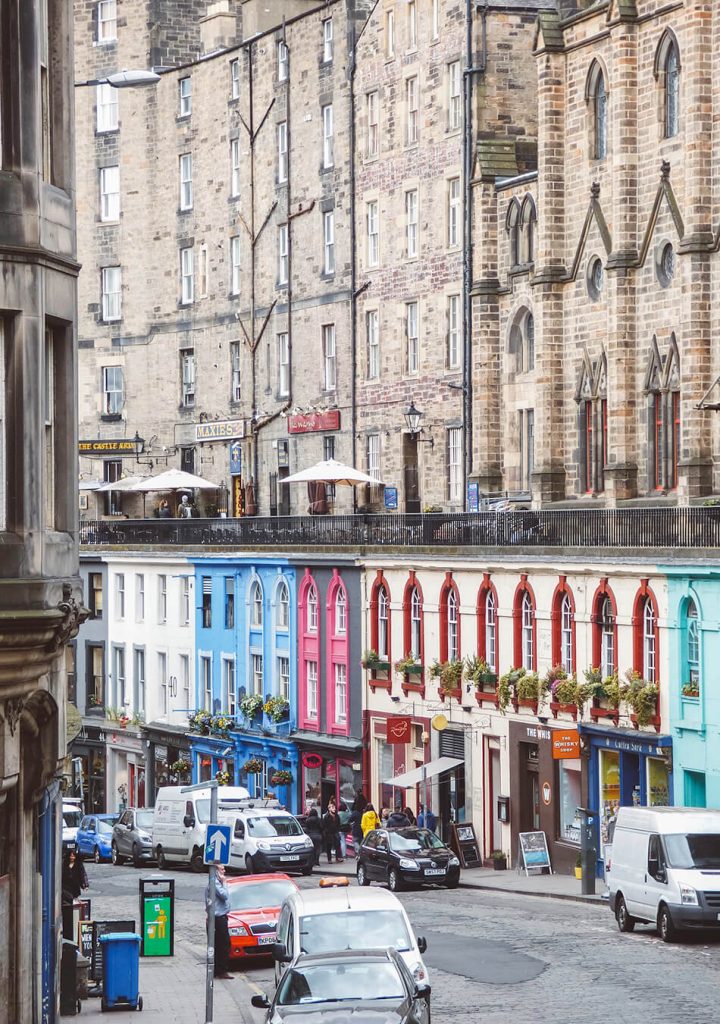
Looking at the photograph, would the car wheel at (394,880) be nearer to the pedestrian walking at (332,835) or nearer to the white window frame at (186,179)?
the pedestrian walking at (332,835)

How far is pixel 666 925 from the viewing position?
33875mm

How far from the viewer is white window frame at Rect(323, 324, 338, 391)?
67750 mm

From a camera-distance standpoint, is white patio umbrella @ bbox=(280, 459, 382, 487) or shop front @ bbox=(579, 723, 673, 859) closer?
shop front @ bbox=(579, 723, 673, 859)

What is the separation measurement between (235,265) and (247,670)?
15084 millimetres

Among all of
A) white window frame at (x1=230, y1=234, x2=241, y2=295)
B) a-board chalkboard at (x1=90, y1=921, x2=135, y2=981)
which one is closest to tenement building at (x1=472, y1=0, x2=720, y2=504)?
white window frame at (x1=230, y1=234, x2=241, y2=295)

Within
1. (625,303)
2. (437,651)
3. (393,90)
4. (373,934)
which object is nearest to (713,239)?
(625,303)

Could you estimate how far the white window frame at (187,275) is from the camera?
77500 mm

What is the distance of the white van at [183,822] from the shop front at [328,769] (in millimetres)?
5361

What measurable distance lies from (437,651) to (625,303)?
395 inches

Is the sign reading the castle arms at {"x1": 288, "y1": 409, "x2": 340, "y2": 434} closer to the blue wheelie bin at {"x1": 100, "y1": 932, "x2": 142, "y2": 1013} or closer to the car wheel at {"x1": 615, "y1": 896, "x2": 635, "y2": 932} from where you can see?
the car wheel at {"x1": 615, "y1": 896, "x2": 635, "y2": 932}

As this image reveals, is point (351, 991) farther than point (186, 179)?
No

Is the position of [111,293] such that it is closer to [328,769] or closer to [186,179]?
[186,179]

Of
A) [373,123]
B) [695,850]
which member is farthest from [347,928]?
[373,123]

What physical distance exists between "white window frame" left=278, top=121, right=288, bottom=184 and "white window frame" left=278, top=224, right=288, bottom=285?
60.5 inches
